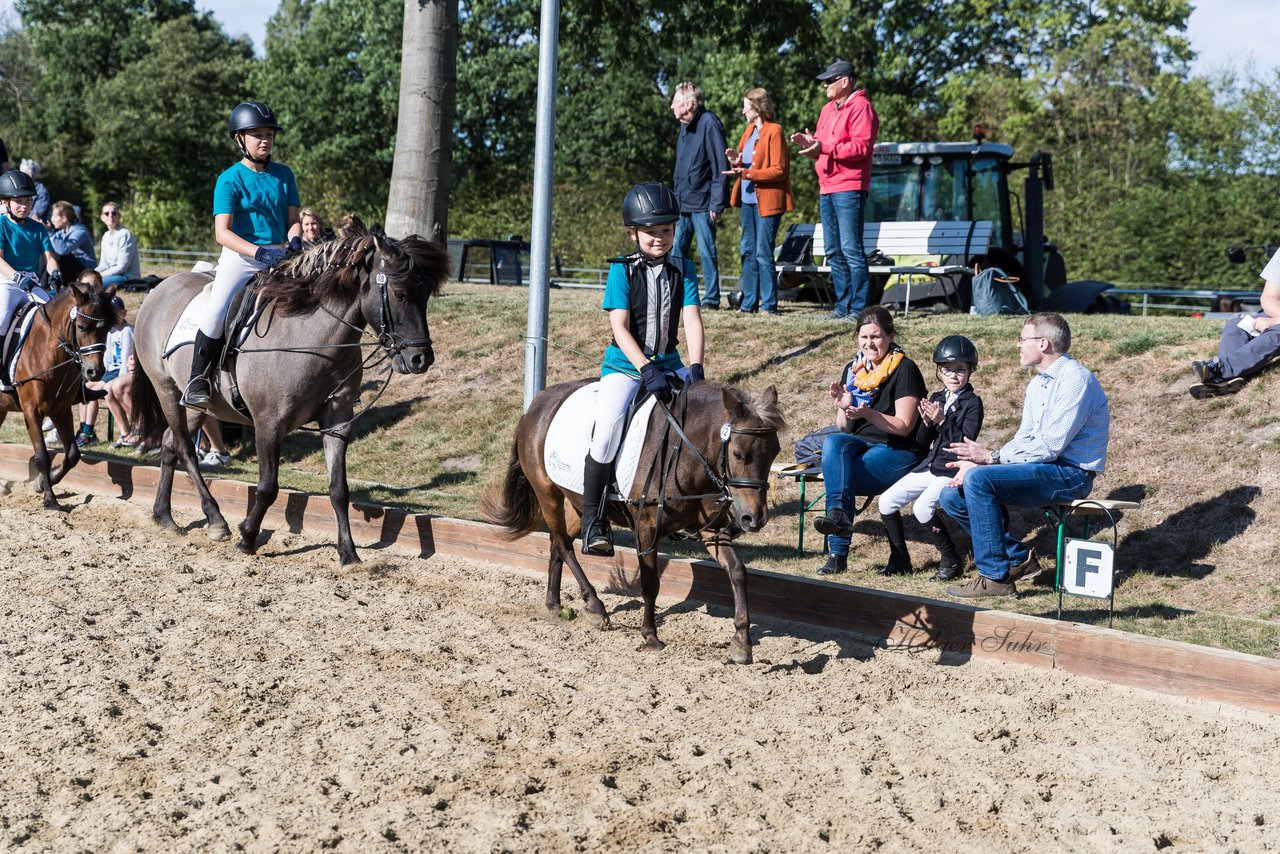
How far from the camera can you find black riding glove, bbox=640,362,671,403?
20.1 feet

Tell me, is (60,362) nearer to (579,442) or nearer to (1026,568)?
(579,442)

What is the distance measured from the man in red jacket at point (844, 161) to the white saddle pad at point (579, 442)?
18.1ft

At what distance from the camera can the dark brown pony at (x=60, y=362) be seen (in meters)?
9.99

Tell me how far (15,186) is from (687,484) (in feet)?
24.6

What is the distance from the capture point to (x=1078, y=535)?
8273 mm

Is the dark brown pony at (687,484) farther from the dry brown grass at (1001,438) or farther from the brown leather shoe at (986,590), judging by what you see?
the brown leather shoe at (986,590)

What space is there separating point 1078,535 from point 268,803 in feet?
19.0

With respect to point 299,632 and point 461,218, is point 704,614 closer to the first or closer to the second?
point 299,632

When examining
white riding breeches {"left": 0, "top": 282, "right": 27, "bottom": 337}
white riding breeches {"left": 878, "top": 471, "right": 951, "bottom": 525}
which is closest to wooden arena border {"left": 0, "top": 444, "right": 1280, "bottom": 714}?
white riding breeches {"left": 878, "top": 471, "right": 951, "bottom": 525}

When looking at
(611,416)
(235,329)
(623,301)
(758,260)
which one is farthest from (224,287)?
(758,260)

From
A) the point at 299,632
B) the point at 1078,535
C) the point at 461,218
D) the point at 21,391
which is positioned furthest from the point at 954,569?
the point at 461,218

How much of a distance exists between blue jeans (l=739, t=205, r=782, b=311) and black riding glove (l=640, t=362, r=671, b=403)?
6.27 metres

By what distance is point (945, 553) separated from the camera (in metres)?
7.75

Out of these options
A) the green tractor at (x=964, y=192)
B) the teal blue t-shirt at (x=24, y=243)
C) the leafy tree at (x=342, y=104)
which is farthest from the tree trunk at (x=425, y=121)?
the leafy tree at (x=342, y=104)
